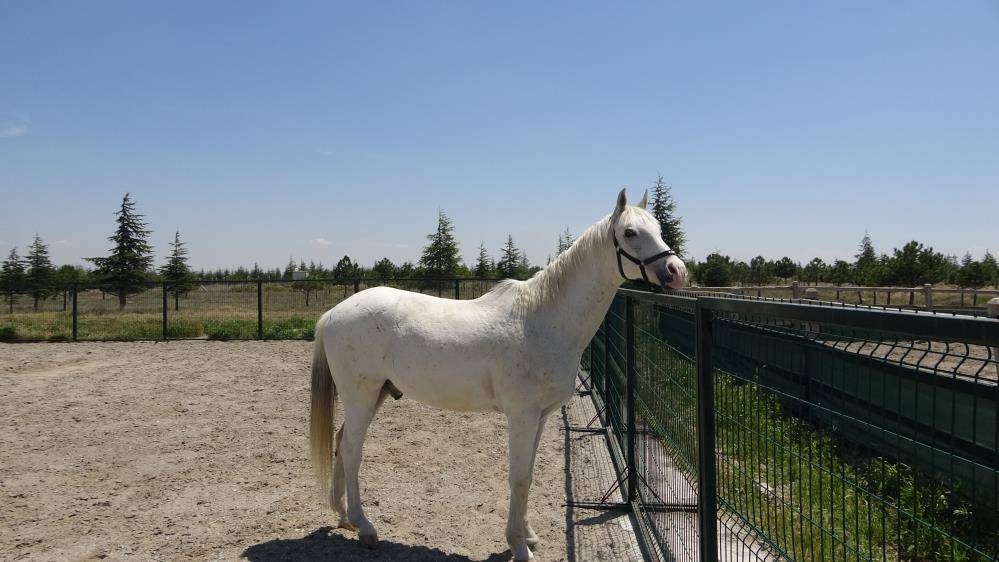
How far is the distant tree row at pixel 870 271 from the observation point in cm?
2492

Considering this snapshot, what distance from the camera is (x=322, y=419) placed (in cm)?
366

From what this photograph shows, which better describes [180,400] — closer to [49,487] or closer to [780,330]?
[49,487]

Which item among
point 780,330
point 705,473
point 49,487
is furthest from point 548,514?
point 49,487

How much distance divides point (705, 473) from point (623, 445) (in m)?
2.62

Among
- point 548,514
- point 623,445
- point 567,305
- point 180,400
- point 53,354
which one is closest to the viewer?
point 567,305

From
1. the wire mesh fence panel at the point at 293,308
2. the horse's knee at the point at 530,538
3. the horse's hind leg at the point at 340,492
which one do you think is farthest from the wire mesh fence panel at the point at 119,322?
the horse's knee at the point at 530,538

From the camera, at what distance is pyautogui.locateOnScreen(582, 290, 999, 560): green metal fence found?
1046 millimetres

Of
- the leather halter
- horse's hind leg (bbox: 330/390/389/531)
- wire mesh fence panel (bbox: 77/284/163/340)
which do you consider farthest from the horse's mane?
wire mesh fence panel (bbox: 77/284/163/340)

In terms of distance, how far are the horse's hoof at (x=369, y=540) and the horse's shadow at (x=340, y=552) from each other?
3 centimetres

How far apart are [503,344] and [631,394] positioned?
129 centimetres

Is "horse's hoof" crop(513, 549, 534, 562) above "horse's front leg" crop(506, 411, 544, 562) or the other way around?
the other way around

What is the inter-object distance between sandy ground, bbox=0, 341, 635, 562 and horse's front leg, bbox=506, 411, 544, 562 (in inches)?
8.2

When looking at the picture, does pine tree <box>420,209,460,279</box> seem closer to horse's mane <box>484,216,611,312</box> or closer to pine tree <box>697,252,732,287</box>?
pine tree <box>697,252,732,287</box>

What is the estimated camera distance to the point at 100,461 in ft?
15.4
